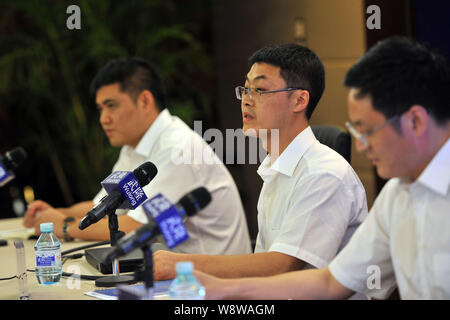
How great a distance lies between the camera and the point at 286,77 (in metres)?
1.83

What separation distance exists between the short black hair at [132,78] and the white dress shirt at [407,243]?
1620 millimetres

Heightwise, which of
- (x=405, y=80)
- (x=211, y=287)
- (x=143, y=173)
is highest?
(x=405, y=80)

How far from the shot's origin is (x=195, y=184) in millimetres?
2465

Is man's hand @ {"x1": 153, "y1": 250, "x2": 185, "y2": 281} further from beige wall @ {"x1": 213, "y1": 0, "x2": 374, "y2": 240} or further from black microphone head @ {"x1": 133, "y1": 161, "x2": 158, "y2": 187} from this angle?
beige wall @ {"x1": 213, "y1": 0, "x2": 374, "y2": 240}

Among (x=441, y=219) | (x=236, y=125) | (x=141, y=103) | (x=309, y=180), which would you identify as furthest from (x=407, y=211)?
(x=236, y=125)

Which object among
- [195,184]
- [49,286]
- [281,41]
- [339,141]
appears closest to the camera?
[49,286]

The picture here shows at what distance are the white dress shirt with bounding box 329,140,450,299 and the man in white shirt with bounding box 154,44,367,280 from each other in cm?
25

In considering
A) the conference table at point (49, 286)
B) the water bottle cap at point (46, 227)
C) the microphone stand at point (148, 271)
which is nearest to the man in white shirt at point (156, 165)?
the conference table at point (49, 286)

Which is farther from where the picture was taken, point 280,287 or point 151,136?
point 151,136

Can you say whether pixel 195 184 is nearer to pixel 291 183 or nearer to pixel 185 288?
pixel 291 183

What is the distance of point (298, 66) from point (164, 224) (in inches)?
35.8

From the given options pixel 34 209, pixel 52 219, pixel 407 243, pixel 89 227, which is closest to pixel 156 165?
pixel 89 227

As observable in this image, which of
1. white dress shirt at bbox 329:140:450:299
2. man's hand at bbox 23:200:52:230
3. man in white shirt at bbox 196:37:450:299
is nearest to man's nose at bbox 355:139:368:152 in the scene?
man in white shirt at bbox 196:37:450:299

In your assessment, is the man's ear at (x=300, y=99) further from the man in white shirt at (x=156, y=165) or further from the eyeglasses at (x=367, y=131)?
the man in white shirt at (x=156, y=165)
